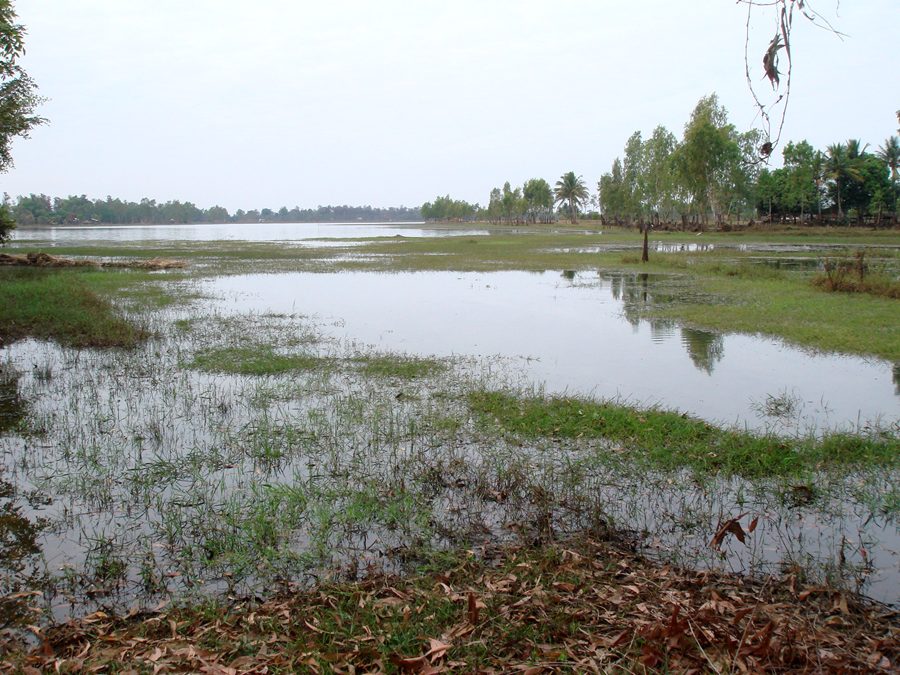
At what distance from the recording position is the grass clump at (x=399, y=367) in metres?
11.0

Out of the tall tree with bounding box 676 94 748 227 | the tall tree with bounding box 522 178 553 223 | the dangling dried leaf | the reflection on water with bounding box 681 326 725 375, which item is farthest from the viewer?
the tall tree with bounding box 522 178 553 223

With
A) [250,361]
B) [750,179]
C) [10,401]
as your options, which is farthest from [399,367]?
[750,179]

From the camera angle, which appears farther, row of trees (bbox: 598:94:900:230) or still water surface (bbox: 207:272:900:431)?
row of trees (bbox: 598:94:900:230)

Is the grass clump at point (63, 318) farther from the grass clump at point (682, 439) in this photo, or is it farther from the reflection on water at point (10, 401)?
the grass clump at point (682, 439)

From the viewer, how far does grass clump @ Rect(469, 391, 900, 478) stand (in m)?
6.79

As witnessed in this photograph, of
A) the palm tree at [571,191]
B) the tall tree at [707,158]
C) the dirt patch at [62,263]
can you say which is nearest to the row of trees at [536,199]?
the palm tree at [571,191]

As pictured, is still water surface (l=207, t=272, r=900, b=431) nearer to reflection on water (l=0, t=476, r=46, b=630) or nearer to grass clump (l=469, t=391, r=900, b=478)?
grass clump (l=469, t=391, r=900, b=478)

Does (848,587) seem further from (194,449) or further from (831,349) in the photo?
(831,349)

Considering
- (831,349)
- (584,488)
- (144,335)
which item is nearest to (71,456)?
(584,488)

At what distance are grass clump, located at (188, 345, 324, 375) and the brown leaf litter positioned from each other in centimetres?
725

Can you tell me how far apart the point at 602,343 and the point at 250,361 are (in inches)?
298

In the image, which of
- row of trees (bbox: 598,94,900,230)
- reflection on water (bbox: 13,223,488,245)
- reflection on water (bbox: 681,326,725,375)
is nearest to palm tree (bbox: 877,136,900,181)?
row of trees (bbox: 598,94,900,230)

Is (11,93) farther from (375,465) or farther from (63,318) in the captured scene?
(375,465)

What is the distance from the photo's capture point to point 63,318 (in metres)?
15.4
